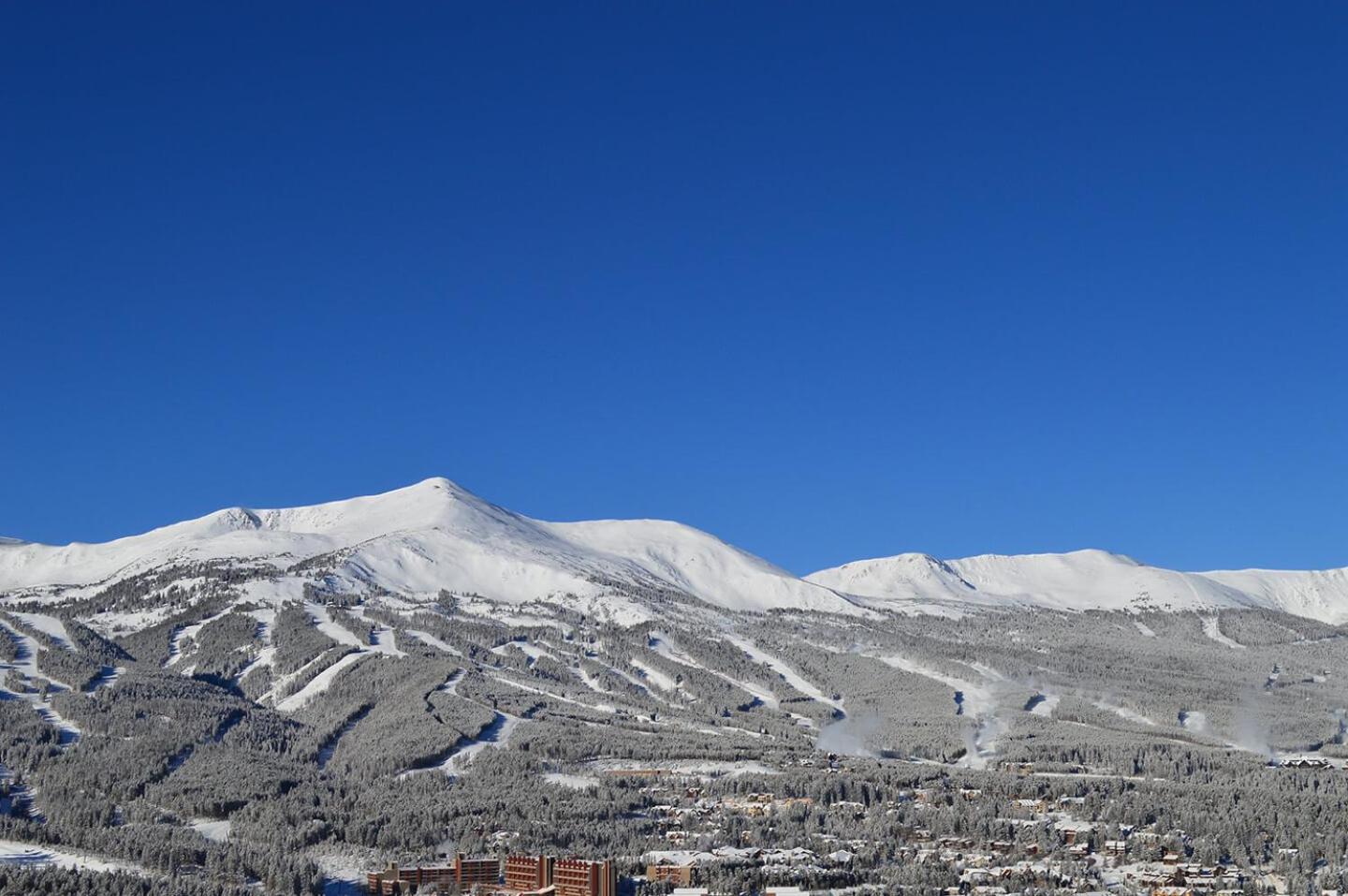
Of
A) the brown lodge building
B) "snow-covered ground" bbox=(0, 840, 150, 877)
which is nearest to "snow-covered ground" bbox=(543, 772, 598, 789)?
the brown lodge building

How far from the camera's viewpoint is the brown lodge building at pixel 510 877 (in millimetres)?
130000

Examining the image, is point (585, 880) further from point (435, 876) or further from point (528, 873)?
point (435, 876)

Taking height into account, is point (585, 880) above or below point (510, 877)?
below

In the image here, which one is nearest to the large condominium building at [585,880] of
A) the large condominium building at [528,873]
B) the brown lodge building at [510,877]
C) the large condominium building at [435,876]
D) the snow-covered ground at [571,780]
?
the brown lodge building at [510,877]

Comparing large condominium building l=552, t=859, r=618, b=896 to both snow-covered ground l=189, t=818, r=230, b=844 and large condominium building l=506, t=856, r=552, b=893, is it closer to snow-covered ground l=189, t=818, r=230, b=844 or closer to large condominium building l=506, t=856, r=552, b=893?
large condominium building l=506, t=856, r=552, b=893

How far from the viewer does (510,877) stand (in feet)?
441

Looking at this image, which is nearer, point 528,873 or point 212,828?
point 528,873

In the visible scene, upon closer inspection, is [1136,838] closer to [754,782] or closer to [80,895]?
[754,782]

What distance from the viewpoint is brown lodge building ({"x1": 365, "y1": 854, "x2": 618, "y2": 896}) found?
130000 millimetres

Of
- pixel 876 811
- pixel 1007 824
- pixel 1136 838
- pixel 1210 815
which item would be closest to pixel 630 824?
pixel 876 811

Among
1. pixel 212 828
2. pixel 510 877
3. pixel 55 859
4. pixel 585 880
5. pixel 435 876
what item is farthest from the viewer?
pixel 212 828

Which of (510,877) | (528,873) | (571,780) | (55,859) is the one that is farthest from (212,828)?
(571,780)

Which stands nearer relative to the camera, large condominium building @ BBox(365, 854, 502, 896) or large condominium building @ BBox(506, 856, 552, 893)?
large condominium building @ BBox(506, 856, 552, 893)

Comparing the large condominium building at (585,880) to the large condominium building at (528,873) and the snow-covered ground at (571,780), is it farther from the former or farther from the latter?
the snow-covered ground at (571,780)
